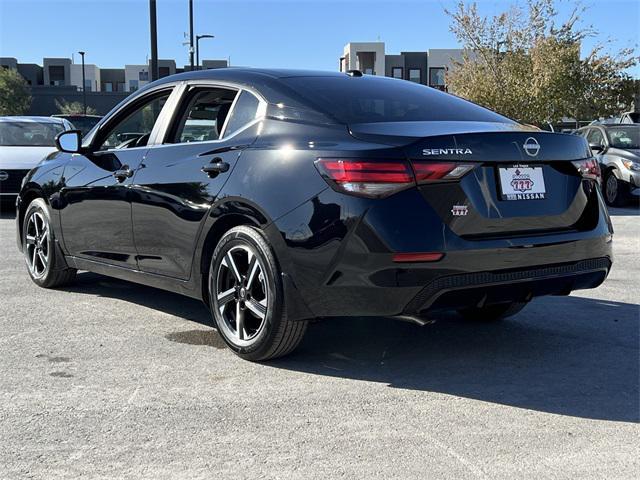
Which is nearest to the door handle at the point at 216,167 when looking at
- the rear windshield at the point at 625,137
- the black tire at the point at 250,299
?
the black tire at the point at 250,299

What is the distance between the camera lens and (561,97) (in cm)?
2512

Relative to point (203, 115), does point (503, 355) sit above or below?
below

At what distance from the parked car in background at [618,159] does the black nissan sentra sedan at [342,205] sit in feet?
32.0

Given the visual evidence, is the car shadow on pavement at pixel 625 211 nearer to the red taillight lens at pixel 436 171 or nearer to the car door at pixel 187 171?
the car door at pixel 187 171

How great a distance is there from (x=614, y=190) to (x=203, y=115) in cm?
1117

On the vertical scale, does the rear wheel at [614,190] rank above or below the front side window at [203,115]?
below

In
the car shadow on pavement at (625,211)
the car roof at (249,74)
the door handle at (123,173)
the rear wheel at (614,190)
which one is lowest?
the car shadow on pavement at (625,211)

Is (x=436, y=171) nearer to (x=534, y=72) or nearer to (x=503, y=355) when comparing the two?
(x=503, y=355)

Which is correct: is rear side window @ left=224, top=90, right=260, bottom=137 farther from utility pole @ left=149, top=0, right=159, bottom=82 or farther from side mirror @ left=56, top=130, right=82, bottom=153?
utility pole @ left=149, top=0, right=159, bottom=82

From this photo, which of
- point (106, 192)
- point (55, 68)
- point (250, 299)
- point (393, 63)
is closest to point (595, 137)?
point (106, 192)

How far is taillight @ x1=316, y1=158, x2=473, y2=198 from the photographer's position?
3.65 meters

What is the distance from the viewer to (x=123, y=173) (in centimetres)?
519

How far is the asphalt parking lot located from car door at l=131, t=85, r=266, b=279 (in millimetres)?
587

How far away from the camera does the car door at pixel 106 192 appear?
520cm
